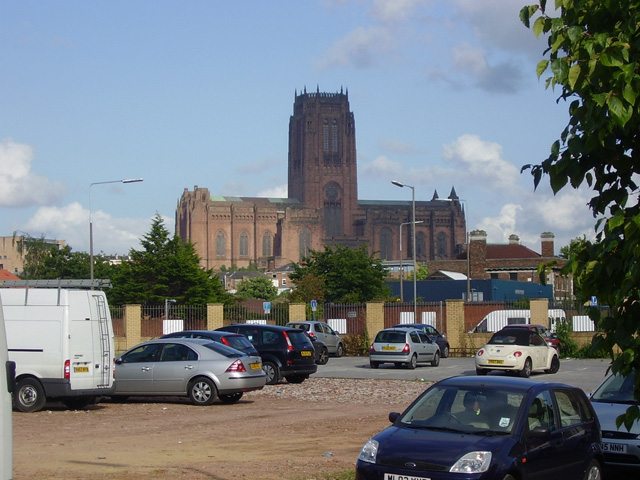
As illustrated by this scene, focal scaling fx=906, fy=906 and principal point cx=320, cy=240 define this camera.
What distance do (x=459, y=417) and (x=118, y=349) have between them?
3677 cm

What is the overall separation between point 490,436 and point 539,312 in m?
32.5

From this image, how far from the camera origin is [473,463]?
821cm

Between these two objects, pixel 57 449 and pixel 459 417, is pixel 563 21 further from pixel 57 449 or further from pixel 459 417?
pixel 57 449

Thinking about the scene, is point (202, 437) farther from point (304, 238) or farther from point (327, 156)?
point (327, 156)

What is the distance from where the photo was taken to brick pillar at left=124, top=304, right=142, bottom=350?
147 ft

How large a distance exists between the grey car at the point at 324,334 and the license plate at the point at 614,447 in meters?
26.5

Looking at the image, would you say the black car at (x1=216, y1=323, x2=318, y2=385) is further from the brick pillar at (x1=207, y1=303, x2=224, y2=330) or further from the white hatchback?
the brick pillar at (x1=207, y1=303, x2=224, y2=330)

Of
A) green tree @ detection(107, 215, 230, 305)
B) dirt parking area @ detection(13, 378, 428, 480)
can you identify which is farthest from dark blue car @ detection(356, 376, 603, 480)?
green tree @ detection(107, 215, 230, 305)

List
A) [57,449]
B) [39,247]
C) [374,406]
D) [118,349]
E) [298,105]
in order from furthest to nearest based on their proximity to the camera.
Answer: [298,105], [39,247], [118,349], [374,406], [57,449]

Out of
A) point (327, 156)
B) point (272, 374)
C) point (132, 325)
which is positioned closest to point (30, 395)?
point (272, 374)

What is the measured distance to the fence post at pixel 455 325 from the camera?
137 feet

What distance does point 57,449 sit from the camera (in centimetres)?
1292

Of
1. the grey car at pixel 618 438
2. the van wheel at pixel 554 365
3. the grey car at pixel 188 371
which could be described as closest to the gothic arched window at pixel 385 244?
the van wheel at pixel 554 365

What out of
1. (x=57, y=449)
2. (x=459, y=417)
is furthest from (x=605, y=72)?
(x=57, y=449)
